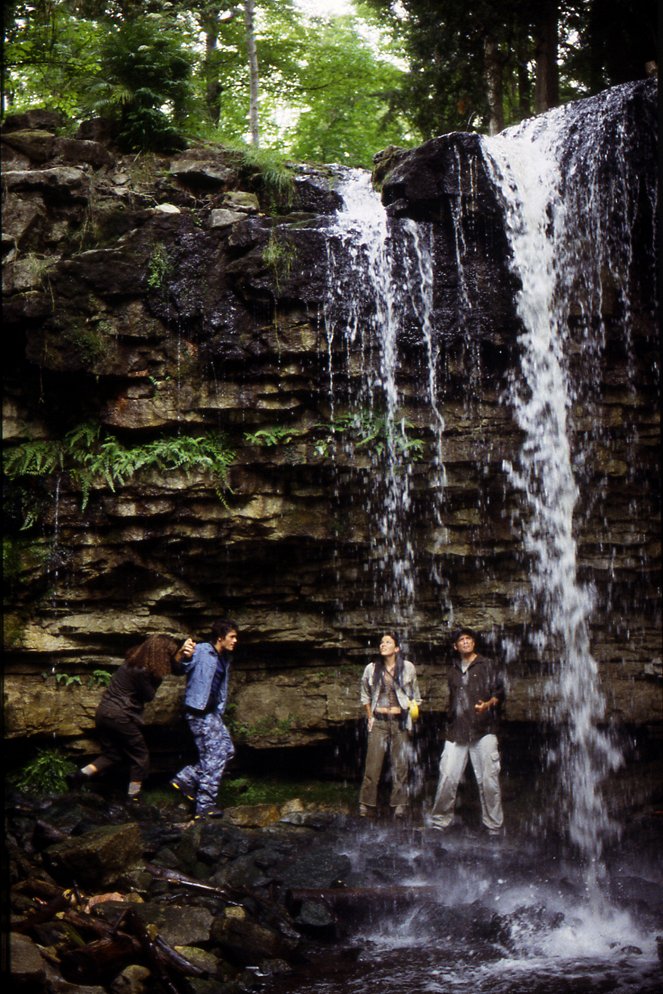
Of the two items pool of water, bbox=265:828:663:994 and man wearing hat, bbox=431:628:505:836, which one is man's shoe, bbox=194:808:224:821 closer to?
pool of water, bbox=265:828:663:994

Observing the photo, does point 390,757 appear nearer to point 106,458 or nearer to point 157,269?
point 106,458

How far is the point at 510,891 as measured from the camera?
7.46 m

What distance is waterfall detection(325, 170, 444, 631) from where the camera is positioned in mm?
9656

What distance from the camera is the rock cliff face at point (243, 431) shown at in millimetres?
9492

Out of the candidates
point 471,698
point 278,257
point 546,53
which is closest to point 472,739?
point 471,698

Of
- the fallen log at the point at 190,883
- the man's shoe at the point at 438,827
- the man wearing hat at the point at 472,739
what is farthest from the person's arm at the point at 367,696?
the fallen log at the point at 190,883

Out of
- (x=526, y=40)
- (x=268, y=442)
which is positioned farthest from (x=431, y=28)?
(x=268, y=442)

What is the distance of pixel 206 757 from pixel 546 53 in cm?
1167

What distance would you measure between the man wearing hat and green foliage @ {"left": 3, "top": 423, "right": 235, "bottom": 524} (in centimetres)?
350

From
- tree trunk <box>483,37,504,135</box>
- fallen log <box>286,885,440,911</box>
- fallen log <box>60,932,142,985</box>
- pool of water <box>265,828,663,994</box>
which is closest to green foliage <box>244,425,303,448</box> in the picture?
pool of water <box>265,828,663,994</box>

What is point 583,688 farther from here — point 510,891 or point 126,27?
point 126,27

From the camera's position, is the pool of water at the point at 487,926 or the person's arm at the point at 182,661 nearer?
the pool of water at the point at 487,926

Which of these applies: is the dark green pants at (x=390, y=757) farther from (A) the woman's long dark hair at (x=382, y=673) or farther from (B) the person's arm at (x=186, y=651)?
(B) the person's arm at (x=186, y=651)

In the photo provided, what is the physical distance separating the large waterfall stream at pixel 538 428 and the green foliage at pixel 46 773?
3355mm
